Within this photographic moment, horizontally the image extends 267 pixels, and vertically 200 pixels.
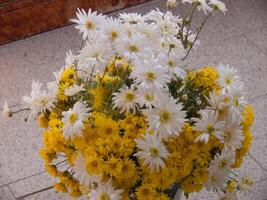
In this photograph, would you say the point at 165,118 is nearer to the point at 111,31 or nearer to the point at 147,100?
the point at 147,100

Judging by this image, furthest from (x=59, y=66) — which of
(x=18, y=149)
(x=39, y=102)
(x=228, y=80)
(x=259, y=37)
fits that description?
(x=228, y=80)

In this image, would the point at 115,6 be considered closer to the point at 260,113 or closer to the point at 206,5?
the point at 260,113

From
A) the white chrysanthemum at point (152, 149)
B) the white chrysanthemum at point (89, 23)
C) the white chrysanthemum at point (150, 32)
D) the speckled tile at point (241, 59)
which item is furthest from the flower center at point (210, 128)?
the speckled tile at point (241, 59)

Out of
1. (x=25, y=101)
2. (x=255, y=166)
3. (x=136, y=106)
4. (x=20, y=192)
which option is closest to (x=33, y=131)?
(x=20, y=192)

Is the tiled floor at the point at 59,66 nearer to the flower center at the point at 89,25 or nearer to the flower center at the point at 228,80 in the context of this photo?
the flower center at the point at 228,80

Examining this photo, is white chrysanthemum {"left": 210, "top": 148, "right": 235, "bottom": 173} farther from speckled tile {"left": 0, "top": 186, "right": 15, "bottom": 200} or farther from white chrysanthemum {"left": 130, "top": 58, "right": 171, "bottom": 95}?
speckled tile {"left": 0, "top": 186, "right": 15, "bottom": 200}

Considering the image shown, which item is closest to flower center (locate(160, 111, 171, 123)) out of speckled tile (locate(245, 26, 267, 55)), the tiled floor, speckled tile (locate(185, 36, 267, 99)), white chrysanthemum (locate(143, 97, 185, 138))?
white chrysanthemum (locate(143, 97, 185, 138))
